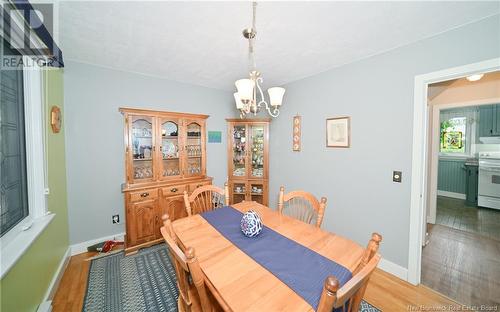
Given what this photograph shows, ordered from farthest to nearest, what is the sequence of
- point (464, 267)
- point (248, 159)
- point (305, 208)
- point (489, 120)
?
point (489, 120)
point (248, 159)
point (464, 267)
point (305, 208)

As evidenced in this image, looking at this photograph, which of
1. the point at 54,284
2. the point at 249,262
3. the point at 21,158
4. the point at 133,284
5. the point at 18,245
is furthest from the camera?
the point at 133,284

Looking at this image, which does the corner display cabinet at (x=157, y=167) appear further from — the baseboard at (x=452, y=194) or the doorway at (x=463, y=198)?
the baseboard at (x=452, y=194)

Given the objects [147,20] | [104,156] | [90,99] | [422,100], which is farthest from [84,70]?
[422,100]

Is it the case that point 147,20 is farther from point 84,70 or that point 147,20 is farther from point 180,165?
point 180,165

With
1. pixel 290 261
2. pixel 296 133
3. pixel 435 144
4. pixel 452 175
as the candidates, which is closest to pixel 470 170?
pixel 452 175

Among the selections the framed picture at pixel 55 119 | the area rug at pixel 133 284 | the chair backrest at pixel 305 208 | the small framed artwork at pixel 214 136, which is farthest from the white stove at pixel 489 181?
the framed picture at pixel 55 119

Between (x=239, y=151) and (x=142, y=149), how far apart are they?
61.9 inches

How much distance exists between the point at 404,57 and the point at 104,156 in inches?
146

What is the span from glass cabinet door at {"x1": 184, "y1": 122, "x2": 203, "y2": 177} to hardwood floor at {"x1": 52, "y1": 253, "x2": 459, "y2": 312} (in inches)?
65.6

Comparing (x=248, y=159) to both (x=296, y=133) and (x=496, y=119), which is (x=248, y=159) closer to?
(x=296, y=133)

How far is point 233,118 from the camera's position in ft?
11.7

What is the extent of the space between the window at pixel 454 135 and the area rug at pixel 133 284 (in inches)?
208

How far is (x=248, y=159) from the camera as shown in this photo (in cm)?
343

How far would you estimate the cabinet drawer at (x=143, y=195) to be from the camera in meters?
2.41
